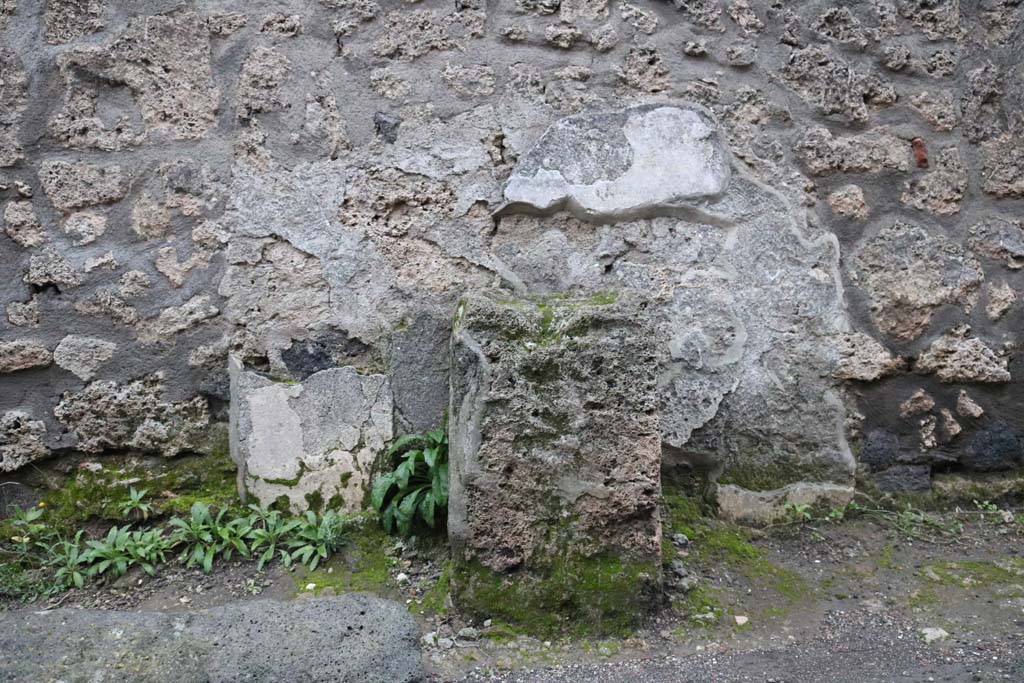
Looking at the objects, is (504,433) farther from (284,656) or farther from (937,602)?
(937,602)

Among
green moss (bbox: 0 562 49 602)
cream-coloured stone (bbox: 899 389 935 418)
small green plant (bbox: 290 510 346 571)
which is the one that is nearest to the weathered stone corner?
small green plant (bbox: 290 510 346 571)

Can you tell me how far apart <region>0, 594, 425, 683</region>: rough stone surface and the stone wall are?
2.39ft

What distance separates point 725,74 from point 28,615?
8.05 ft

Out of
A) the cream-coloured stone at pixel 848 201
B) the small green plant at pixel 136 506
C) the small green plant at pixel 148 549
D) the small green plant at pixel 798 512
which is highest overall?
the cream-coloured stone at pixel 848 201

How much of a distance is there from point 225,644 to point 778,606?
141 cm

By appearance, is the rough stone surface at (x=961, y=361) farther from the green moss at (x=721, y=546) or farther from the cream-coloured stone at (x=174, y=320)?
the cream-coloured stone at (x=174, y=320)

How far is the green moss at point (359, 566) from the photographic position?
2484 millimetres

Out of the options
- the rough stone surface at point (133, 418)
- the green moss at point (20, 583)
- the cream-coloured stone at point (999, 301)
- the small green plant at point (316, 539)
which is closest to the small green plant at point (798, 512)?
the cream-coloured stone at point (999, 301)

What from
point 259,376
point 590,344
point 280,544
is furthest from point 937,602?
point 259,376

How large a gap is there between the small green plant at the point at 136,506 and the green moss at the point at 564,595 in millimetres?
1040

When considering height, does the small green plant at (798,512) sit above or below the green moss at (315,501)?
below

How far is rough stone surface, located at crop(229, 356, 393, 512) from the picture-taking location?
8.90ft

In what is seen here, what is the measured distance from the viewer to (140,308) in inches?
107

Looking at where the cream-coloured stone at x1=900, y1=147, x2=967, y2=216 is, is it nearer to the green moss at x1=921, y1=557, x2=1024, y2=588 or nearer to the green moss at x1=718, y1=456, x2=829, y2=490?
the green moss at x1=718, y1=456, x2=829, y2=490
